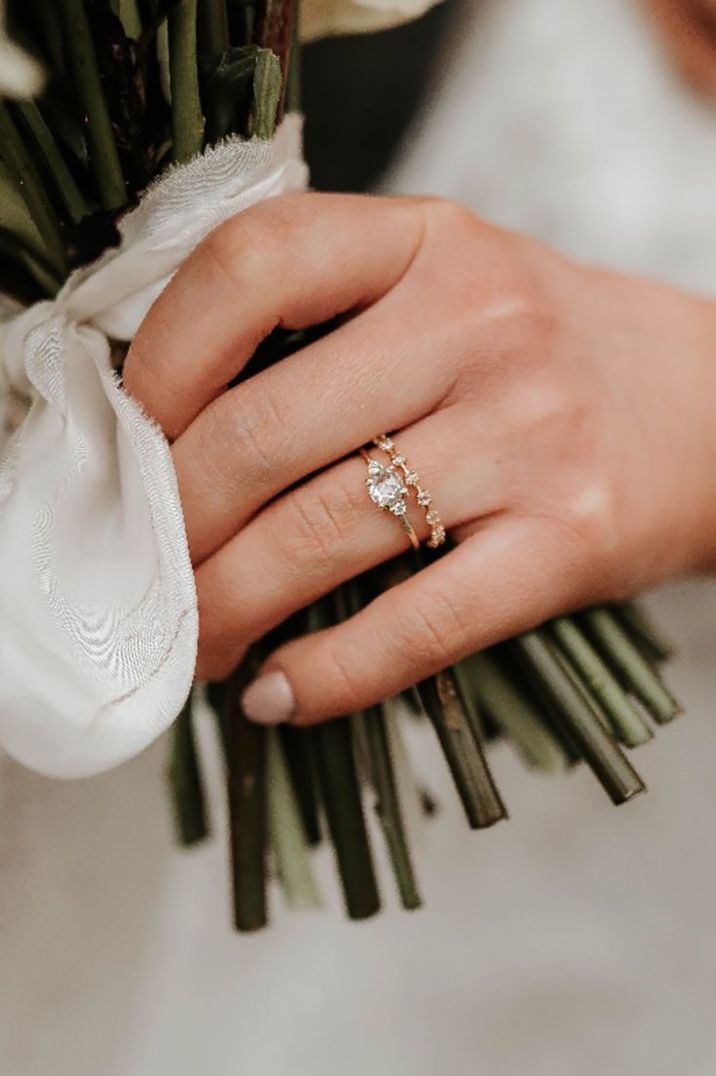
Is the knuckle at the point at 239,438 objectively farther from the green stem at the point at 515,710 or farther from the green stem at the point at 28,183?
the green stem at the point at 515,710

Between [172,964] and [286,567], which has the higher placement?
[286,567]

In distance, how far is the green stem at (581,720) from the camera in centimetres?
Result: 53

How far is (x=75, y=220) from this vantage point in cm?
46

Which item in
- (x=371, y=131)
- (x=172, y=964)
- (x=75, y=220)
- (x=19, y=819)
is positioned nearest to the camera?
(x=75, y=220)

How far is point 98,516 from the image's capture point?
18.5 inches

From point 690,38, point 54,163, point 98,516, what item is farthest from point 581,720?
point 690,38

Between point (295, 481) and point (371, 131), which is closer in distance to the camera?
point (295, 481)

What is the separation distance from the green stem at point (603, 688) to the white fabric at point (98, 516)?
0.78ft

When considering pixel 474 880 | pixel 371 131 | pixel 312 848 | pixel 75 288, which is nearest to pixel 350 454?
pixel 75 288

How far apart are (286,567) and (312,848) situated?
28 centimetres

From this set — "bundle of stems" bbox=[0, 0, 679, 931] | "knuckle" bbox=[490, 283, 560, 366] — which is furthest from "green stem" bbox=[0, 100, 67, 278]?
"knuckle" bbox=[490, 283, 560, 366]

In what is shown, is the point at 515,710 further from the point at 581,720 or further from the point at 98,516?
the point at 98,516

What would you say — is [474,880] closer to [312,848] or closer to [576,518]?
[312,848]

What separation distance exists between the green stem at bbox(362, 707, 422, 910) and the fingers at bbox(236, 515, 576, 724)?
52 mm
